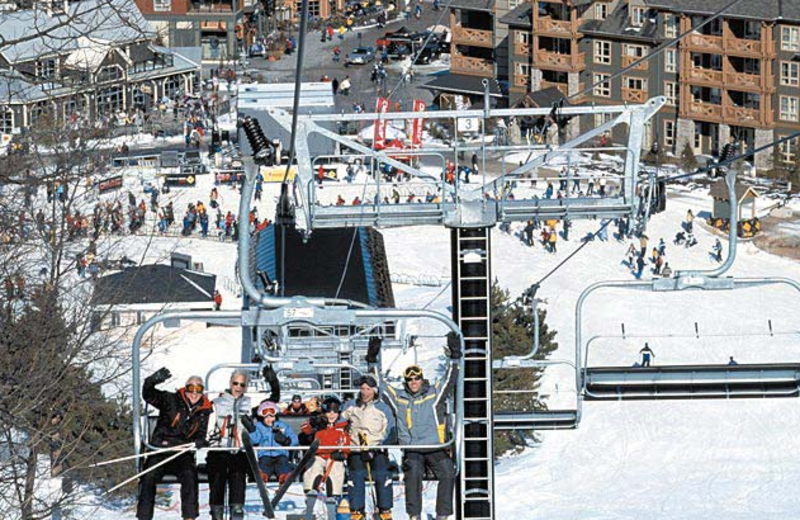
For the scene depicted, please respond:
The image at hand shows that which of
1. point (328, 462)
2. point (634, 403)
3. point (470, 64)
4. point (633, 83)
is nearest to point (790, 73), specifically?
point (633, 83)

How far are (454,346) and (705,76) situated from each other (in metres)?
52.5

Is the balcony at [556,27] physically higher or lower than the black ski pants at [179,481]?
higher

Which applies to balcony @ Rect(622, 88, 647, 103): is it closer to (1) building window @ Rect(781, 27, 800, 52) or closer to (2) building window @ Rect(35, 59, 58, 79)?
(1) building window @ Rect(781, 27, 800, 52)

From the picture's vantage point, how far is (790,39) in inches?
2788

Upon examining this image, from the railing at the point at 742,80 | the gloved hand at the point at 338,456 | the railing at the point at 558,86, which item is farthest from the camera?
the railing at the point at 558,86

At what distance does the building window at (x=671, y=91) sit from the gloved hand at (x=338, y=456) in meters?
53.4

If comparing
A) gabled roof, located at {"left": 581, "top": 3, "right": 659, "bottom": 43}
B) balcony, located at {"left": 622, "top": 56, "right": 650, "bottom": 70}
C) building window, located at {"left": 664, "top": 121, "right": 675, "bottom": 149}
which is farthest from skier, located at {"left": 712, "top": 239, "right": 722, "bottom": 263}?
gabled roof, located at {"left": 581, "top": 3, "right": 659, "bottom": 43}

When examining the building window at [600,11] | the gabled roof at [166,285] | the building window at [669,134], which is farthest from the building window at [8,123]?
the building window at [669,134]

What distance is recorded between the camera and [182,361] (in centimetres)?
4922

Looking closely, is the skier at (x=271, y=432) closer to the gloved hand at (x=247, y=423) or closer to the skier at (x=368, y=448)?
the gloved hand at (x=247, y=423)

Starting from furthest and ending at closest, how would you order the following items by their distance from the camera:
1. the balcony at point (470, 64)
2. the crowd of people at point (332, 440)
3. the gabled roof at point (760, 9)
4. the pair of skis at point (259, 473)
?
the balcony at point (470, 64) → the gabled roof at point (760, 9) → the crowd of people at point (332, 440) → the pair of skis at point (259, 473)

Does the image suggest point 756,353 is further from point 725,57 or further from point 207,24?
point 207,24

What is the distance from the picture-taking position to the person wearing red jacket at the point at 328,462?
70.8 feet

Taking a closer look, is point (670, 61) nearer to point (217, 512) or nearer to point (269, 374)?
point (269, 374)
